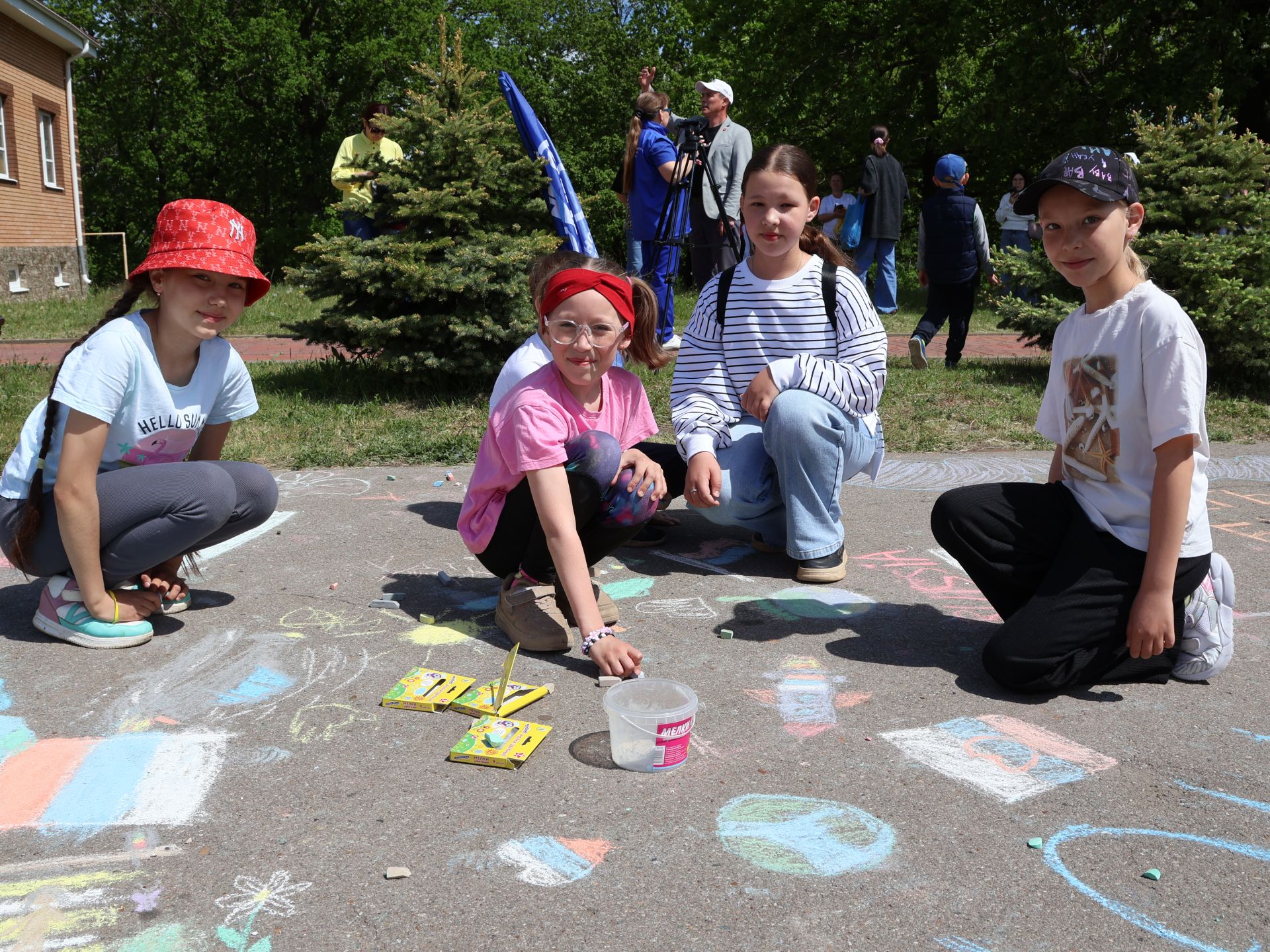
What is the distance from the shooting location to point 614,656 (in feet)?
8.61

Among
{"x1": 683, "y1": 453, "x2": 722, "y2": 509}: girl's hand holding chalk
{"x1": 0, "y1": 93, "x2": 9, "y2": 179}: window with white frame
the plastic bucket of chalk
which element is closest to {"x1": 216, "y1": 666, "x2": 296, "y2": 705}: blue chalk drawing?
the plastic bucket of chalk

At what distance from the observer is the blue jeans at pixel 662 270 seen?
8.00 metres

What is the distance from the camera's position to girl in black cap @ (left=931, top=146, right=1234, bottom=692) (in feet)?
8.21

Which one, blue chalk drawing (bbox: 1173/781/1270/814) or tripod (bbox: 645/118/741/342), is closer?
blue chalk drawing (bbox: 1173/781/1270/814)

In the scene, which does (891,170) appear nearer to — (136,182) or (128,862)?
(128,862)

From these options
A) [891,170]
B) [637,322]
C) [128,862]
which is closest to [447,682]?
[128,862]

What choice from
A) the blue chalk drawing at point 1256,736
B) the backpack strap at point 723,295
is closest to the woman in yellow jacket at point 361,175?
the backpack strap at point 723,295

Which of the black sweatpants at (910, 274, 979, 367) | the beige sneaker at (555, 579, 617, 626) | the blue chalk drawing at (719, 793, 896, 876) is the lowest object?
the blue chalk drawing at (719, 793, 896, 876)

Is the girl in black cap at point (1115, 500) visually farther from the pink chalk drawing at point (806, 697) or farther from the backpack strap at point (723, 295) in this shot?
the backpack strap at point (723, 295)

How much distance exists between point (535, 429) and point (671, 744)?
3.15ft

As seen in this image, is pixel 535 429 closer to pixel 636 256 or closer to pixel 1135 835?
pixel 1135 835

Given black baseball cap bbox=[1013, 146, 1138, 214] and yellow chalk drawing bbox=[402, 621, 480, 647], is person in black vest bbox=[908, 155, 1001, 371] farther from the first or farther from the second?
yellow chalk drawing bbox=[402, 621, 480, 647]

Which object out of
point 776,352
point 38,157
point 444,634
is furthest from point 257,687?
point 38,157

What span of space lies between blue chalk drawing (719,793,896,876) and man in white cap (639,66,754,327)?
587 centimetres
